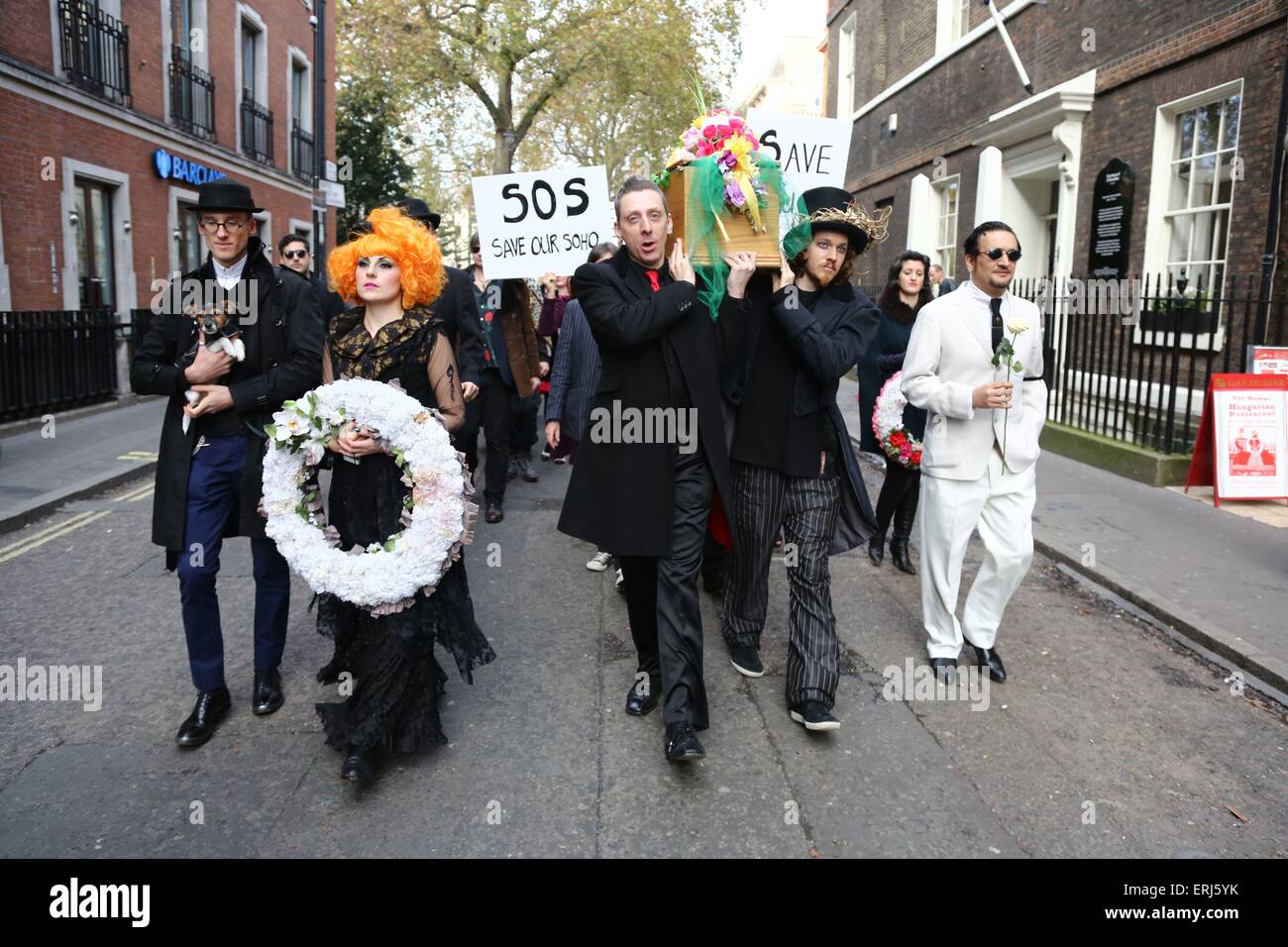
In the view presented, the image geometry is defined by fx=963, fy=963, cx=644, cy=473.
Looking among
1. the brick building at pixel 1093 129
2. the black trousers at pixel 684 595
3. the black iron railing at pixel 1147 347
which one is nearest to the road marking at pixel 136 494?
the black trousers at pixel 684 595

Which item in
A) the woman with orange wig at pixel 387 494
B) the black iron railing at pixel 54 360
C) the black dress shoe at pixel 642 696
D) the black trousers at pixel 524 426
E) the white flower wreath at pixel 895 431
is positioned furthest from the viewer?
the black iron railing at pixel 54 360

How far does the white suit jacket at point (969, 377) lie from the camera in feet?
14.6

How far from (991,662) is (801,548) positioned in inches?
51.1

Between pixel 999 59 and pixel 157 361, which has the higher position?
pixel 999 59

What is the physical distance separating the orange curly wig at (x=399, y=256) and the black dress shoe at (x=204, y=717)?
1716mm

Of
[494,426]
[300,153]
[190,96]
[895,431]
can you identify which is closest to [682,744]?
[895,431]

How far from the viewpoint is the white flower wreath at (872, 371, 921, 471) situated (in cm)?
A: 605

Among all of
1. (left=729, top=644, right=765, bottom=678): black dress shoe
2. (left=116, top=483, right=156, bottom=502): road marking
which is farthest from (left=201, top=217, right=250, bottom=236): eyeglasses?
(left=116, top=483, right=156, bottom=502): road marking

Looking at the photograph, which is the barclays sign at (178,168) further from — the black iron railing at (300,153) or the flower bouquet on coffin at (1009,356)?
the flower bouquet on coffin at (1009,356)

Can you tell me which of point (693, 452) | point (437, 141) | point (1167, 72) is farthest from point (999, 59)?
point (437, 141)

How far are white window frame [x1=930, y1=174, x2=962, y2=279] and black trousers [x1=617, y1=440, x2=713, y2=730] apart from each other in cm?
1430

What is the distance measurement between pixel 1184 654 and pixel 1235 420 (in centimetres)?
379
